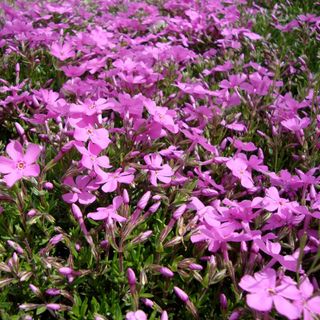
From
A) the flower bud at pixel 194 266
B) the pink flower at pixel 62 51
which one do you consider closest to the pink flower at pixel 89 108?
the flower bud at pixel 194 266

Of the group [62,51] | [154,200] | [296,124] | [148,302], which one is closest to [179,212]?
[154,200]

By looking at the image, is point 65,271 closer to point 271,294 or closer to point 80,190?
point 80,190

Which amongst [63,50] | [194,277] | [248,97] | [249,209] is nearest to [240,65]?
[248,97]

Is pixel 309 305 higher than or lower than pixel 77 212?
higher

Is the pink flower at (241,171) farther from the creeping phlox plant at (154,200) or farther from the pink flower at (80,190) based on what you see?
the pink flower at (80,190)

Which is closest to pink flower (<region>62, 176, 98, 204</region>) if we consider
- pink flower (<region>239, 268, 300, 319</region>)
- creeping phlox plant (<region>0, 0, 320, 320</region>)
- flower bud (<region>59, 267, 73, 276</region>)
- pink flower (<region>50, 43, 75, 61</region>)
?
creeping phlox plant (<region>0, 0, 320, 320</region>)

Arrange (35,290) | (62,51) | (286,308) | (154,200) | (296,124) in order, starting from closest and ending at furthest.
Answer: (286,308) < (35,290) < (154,200) < (296,124) < (62,51)

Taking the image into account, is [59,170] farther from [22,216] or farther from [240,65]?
[240,65]
